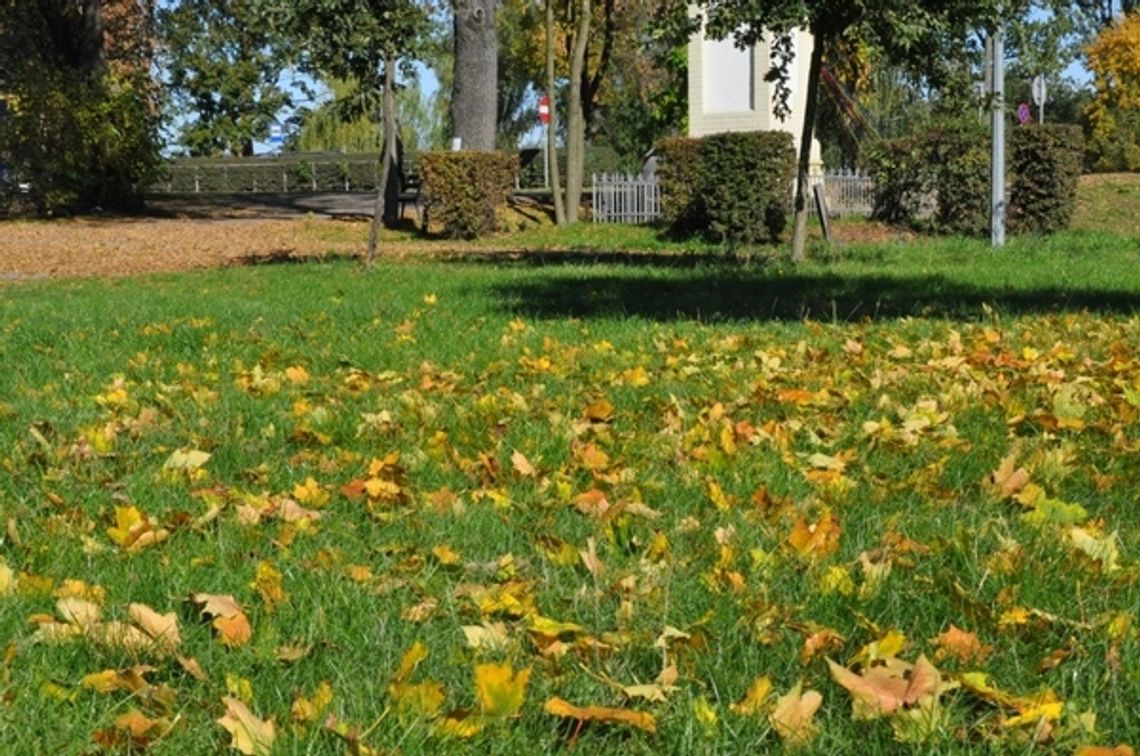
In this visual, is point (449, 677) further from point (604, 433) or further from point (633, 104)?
point (633, 104)

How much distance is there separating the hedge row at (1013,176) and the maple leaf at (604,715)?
17800 millimetres

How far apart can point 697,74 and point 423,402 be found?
2285 centimetres

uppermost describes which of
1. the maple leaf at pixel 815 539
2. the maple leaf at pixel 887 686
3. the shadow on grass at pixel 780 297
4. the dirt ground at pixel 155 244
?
the dirt ground at pixel 155 244

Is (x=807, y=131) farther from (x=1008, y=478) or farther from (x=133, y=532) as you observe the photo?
(x=133, y=532)

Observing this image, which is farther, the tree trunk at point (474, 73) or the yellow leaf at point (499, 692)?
the tree trunk at point (474, 73)

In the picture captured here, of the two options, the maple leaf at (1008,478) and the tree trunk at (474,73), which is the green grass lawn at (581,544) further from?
the tree trunk at (474,73)

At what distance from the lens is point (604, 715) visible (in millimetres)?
2238

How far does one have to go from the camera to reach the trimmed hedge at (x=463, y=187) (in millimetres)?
20859

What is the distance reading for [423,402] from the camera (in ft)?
17.8

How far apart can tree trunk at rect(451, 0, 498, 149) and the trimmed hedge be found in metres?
1.95

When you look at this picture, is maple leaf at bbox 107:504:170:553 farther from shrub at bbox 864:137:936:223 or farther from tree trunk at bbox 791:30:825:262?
shrub at bbox 864:137:936:223

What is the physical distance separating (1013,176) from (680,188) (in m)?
4.80

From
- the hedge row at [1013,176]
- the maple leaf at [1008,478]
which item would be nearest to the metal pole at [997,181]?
the hedge row at [1013,176]

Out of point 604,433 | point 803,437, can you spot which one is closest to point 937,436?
point 803,437
